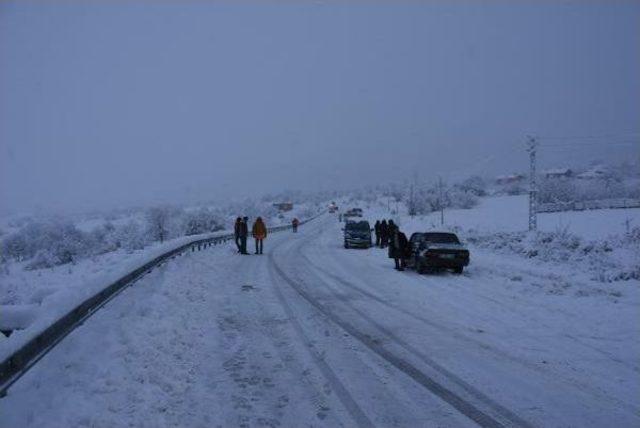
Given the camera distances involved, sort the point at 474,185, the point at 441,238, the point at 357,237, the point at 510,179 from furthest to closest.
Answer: the point at 510,179 → the point at 474,185 → the point at 357,237 → the point at 441,238

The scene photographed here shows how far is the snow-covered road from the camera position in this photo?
5883 mm

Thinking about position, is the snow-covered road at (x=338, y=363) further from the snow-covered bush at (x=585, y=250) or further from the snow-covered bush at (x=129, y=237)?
the snow-covered bush at (x=129, y=237)

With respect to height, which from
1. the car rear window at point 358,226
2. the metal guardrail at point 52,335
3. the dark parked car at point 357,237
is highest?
the metal guardrail at point 52,335

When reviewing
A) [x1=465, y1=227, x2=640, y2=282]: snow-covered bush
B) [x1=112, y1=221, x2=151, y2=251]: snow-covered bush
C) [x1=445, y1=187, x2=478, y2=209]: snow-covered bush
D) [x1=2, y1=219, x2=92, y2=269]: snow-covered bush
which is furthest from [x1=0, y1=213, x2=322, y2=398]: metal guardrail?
[x1=445, y1=187, x2=478, y2=209]: snow-covered bush

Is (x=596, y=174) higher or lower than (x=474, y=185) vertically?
higher

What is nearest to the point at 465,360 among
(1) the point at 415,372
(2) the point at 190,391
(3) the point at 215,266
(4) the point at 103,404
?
(1) the point at 415,372

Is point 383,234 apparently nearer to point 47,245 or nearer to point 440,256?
Result: point 440,256

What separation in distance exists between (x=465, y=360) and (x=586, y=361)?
1776 millimetres

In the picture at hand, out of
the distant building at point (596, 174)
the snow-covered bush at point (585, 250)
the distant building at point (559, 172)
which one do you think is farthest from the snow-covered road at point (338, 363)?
the distant building at point (559, 172)

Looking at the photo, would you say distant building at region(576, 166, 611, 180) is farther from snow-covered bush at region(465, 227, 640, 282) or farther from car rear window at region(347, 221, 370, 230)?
snow-covered bush at region(465, 227, 640, 282)

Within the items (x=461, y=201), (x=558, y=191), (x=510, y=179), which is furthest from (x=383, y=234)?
(x=510, y=179)

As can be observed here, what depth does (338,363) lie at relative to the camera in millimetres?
7938

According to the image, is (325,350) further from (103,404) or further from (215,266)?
(215,266)

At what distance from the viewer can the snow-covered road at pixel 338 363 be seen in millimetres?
5883
